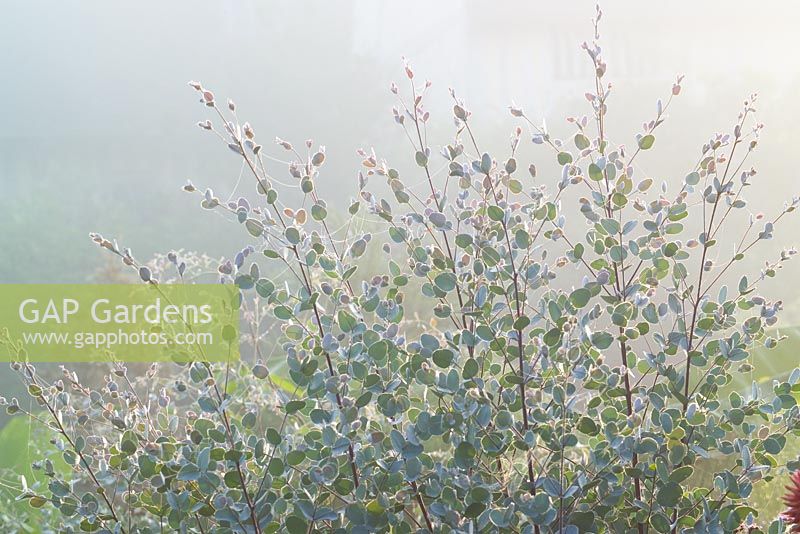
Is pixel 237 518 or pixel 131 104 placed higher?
pixel 131 104

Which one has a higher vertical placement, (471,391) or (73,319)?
(73,319)

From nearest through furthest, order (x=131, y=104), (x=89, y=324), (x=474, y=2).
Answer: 1. (x=89, y=324)
2. (x=474, y=2)
3. (x=131, y=104)

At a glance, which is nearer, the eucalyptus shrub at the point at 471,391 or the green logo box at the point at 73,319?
the eucalyptus shrub at the point at 471,391

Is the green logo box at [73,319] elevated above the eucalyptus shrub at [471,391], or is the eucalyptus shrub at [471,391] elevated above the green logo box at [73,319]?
the green logo box at [73,319]

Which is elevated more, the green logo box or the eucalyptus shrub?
the green logo box

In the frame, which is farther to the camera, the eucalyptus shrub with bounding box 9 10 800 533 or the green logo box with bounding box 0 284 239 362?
the green logo box with bounding box 0 284 239 362

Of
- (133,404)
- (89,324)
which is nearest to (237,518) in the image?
(133,404)

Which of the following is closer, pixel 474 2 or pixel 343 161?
pixel 474 2

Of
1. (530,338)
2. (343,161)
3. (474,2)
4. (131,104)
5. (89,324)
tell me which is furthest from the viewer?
(131,104)

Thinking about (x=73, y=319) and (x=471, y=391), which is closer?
(x=471, y=391)

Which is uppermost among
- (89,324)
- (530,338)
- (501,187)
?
(89,324)

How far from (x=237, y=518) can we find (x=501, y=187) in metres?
0.31

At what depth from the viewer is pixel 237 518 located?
562 mm

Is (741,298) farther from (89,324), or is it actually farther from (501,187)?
(89,324)
